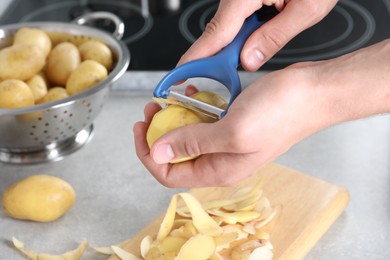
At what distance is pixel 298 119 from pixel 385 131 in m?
0.52

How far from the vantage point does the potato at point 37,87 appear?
3.97 feet

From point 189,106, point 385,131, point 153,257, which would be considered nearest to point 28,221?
point 153,257

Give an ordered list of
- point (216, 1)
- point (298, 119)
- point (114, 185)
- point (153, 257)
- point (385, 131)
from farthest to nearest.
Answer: point (216, 1) → point (385, 131) → point (114, 185) → point (153, 257) → point (298, 119)

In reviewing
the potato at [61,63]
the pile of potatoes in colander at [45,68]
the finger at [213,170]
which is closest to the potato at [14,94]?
the pile of potatoes in colander at [45,68]

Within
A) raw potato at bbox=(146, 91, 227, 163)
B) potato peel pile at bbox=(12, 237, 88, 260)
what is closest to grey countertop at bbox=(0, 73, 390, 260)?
potato peel pile at bbox=(12, 237, 88, 260)

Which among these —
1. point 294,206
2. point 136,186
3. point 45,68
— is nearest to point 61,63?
point 45,68

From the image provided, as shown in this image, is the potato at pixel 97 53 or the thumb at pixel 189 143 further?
the potato at pixel 97 53

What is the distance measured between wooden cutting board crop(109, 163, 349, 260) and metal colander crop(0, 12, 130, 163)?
0.24 m

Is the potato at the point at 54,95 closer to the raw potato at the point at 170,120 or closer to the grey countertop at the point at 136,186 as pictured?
the grey countertop at the point at 136,186

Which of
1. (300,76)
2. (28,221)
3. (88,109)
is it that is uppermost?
(300,76)

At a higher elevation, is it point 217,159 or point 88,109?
point 217,159

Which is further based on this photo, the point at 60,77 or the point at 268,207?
the point at 60,77

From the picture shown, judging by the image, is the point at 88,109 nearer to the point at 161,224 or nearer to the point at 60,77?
the point at 60,77

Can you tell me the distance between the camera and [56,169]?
1229 millimetres
